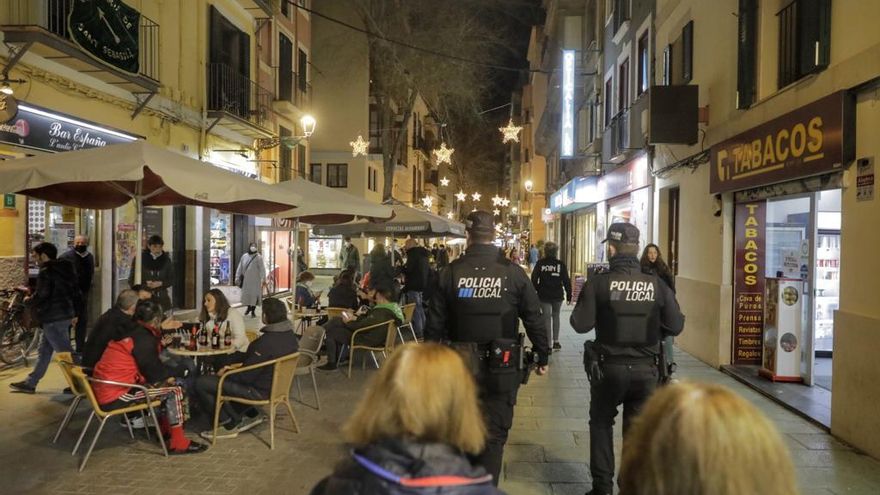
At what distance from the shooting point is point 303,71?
22875 millimetres

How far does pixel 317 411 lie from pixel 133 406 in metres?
2.05

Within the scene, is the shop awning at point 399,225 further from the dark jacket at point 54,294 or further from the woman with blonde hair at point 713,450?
the woman with blonde hair at point 713,450

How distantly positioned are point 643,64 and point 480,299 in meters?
11.3

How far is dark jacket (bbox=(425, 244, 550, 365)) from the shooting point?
14.2 feet

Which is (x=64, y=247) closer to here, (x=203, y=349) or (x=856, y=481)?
(x=203, y=349)

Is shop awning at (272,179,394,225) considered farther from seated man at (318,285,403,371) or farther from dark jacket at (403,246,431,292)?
dark jacket at (403,246,431,292)

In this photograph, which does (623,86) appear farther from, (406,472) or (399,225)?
(406,472)

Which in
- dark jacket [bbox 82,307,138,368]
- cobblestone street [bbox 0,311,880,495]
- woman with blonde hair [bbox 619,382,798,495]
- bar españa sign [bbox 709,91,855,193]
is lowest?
cobblestone street [bbox 0,311,880,495]

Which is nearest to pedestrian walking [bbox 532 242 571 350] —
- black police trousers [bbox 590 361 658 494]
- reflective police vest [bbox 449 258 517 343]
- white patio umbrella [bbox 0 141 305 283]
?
white patio umbrella [bbox 0 141 305 283]

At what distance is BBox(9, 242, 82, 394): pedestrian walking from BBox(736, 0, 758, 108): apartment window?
858 cm

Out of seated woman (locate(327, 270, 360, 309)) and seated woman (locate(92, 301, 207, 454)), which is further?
seated woman (locate(327, 270, 360, 309))

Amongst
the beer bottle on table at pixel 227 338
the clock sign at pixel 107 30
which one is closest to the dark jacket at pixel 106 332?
the beer bottle on table at pixel 227 338

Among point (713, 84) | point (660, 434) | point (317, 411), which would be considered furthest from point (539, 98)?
point (660, 434)

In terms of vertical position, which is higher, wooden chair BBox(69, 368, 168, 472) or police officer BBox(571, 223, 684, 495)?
police officer BBox(571, 223, 684, 495)
